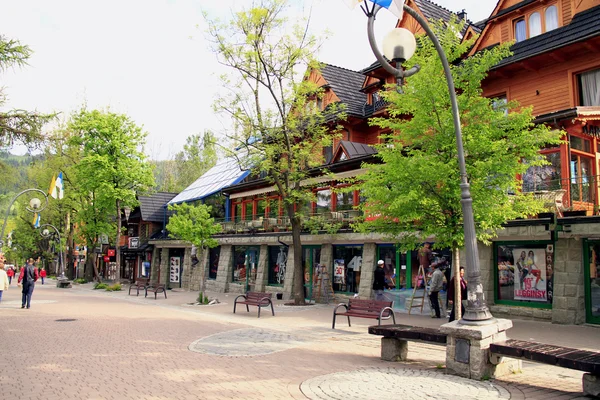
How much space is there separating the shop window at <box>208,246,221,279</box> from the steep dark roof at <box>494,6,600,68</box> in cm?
2078

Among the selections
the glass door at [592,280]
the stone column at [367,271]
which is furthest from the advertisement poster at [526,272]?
the stone column at [367,271]

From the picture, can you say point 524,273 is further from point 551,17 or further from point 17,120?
point 17,120

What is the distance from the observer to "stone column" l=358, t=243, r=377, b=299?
19.4 m

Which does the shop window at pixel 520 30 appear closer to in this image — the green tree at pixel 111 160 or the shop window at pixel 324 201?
the shop window at pixel 324 201

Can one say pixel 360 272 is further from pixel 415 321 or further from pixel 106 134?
pixel 106 134

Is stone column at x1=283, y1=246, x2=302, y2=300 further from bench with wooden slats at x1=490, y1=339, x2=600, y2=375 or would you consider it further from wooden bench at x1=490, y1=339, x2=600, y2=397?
wooden bench at x1=490, y1=339, x2=600, y2=397

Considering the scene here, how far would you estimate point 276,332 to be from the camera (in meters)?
12.7

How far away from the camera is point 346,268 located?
844 inches

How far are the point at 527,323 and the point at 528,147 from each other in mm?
6154

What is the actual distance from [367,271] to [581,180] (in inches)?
335

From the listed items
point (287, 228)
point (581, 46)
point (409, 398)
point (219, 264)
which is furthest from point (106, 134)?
point (409, 398)

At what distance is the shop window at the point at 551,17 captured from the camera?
57.6 feet

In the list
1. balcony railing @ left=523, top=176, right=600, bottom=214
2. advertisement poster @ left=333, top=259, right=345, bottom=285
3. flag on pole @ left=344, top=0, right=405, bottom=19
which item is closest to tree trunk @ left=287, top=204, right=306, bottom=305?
advertisement poster @ left=333, top=259, right=345, bottom=285

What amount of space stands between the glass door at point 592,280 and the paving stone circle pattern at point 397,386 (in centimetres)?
784
